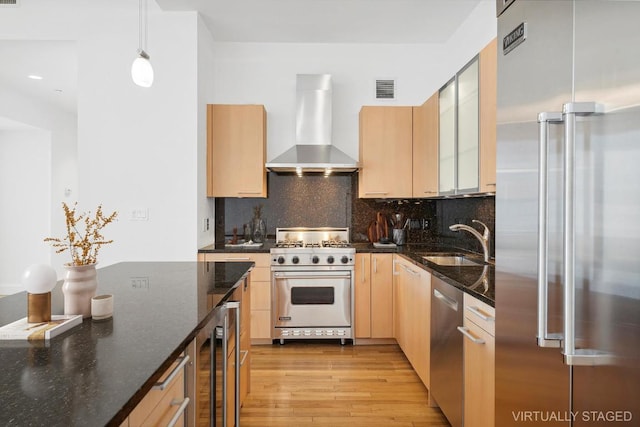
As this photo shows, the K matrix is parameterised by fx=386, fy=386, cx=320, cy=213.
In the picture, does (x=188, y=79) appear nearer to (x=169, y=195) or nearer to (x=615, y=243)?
(x=169, y=195)

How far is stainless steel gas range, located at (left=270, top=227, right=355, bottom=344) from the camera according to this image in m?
3.63

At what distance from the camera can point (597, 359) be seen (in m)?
0.98

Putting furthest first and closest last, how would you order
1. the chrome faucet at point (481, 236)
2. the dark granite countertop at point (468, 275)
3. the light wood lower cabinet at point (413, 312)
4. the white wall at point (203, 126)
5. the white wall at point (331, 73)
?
1. the white wall at point (331, 73)
2. the white wall at point (203, 126)
3. the chrome faucet at point (481, 236)
4. the light wood lower cabinet at point (413, 312)
5. the dark granite countertop at point (468, 275)

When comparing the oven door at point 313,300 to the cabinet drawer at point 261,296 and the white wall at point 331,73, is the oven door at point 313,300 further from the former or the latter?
the white wall at point 331,73

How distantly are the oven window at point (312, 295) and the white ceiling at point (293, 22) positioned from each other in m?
2.52

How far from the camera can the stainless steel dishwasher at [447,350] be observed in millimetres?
2027

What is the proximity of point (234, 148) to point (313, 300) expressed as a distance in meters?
1.67

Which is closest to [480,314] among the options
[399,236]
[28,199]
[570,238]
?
[570,238]

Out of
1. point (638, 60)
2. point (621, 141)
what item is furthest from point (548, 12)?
point (621, 141)

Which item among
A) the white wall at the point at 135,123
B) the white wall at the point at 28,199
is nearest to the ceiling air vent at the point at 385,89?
the white wall at the point at 135,123

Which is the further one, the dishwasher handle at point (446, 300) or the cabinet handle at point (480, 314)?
the dishwasher handle at point (446, 300)

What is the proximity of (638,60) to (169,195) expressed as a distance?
11.0 ft

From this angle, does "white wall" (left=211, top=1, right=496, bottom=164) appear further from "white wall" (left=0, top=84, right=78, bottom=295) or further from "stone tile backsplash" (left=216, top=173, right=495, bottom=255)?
"white wall" (left=0, top=84, right=78, bottom=295)

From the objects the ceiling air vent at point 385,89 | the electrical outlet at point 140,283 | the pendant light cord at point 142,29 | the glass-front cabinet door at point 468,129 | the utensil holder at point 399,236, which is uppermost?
the pendant light cord at point 142,29
